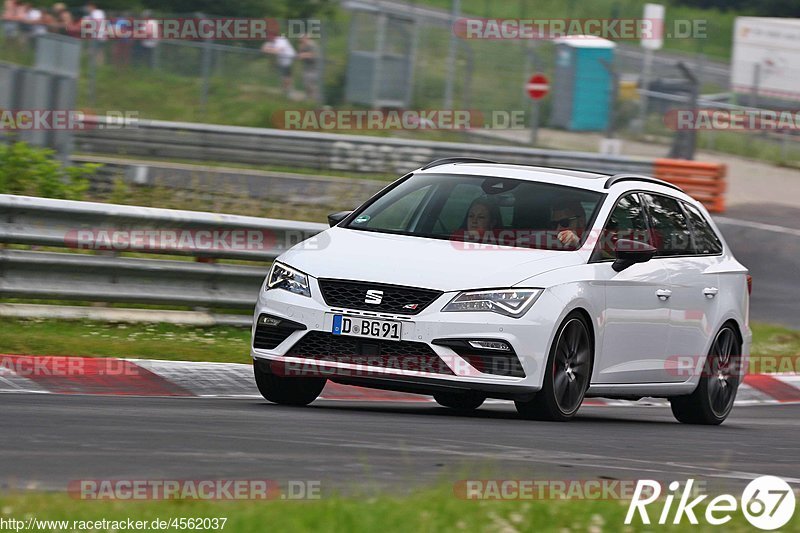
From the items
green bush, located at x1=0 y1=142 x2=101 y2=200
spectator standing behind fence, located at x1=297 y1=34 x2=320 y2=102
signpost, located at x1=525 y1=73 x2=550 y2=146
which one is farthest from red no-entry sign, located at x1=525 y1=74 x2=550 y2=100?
green bush, located at x1=0 y1=142 x2=101 y2=200

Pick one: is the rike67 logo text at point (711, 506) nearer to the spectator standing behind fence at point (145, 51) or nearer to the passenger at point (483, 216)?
the passenger at point (483, 216)

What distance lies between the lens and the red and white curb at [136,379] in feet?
32.1

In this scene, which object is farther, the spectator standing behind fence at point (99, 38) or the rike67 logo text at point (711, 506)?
→ the spectator standing behind fence at point (99, 38)

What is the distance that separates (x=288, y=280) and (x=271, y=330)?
313 millimetres

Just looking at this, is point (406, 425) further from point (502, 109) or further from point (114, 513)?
point (502, 109)

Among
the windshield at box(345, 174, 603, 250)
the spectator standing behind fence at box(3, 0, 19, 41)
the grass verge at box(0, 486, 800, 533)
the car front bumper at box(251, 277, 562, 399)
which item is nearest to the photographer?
the grass verge at box(0, 486, 800, 533)

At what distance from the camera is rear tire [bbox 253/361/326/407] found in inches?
376

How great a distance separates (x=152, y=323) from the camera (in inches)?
489

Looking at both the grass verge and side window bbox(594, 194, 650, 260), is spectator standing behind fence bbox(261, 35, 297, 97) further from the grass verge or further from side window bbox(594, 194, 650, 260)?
the grass verge

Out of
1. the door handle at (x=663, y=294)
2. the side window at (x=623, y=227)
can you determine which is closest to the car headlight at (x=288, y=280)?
the side window at (x=623, y=227)

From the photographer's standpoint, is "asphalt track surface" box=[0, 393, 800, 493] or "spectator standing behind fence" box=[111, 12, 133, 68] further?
"spectator standing behind fence" box=[111, 12, 133, 68]

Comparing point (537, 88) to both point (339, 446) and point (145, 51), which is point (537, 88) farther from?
point (339, 446)

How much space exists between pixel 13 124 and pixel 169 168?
21.0 ft

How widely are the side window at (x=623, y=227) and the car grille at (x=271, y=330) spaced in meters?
1.98
